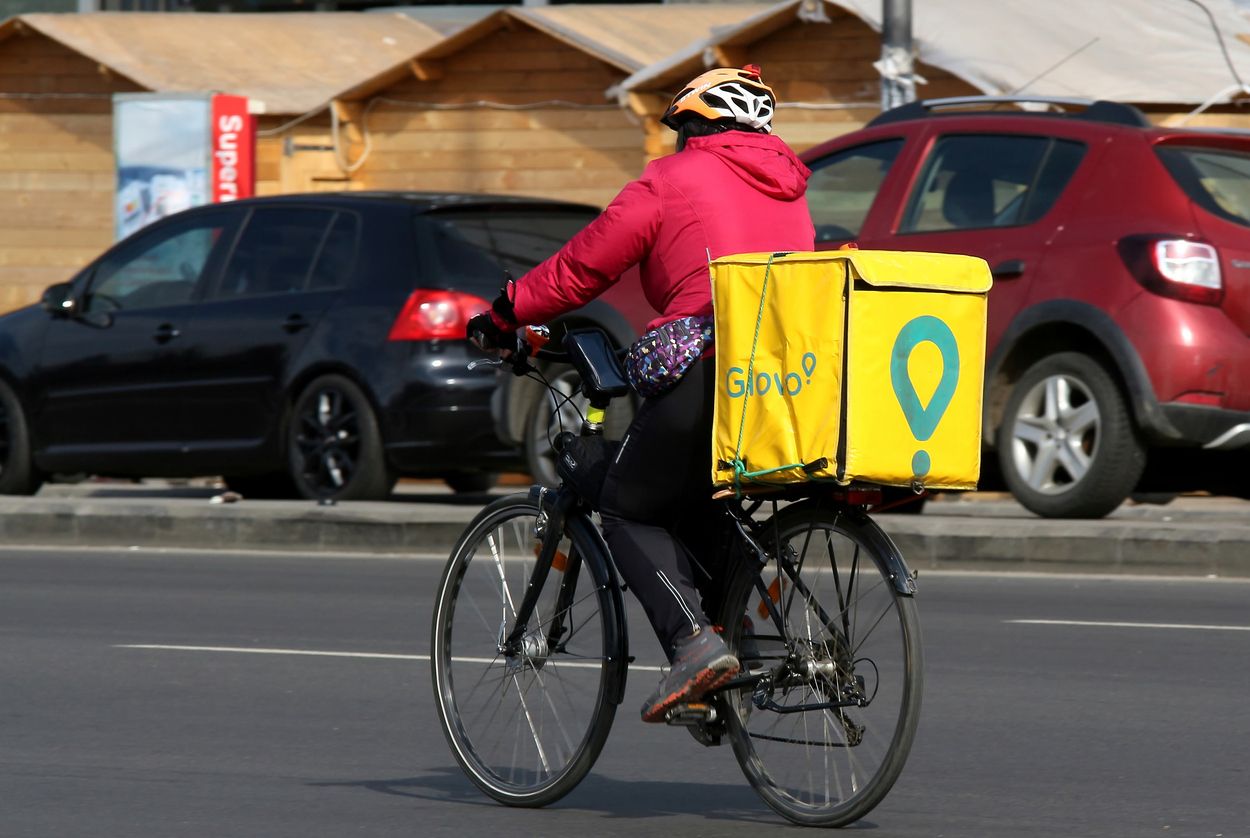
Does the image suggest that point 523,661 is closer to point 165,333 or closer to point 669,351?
point 669,351

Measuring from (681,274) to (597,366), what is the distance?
30 cm

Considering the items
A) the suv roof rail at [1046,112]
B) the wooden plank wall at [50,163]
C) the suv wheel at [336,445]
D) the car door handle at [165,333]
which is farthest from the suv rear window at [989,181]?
the wooden plank wall at [50,163]

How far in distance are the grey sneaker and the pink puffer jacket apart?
0.72 m

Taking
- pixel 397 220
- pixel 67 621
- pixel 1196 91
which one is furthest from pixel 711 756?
pixel 1196 91

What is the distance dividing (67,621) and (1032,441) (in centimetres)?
430

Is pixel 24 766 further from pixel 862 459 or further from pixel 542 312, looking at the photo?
pixel 862 459

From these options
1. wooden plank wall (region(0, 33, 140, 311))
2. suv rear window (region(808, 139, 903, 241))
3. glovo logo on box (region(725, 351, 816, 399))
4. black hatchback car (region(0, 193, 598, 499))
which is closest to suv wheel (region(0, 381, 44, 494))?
black hatchback car (region(0, 193, 598, 499))

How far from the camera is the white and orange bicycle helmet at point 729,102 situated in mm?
5430

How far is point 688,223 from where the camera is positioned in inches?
212

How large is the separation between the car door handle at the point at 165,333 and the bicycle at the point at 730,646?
7.35 metres

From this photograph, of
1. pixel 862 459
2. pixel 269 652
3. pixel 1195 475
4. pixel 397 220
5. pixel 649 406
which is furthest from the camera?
pixel 397 220

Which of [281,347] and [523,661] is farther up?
[281,347]

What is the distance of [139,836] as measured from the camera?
5492 millimetres

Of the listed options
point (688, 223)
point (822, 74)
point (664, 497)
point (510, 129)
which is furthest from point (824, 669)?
point (510, 129)
